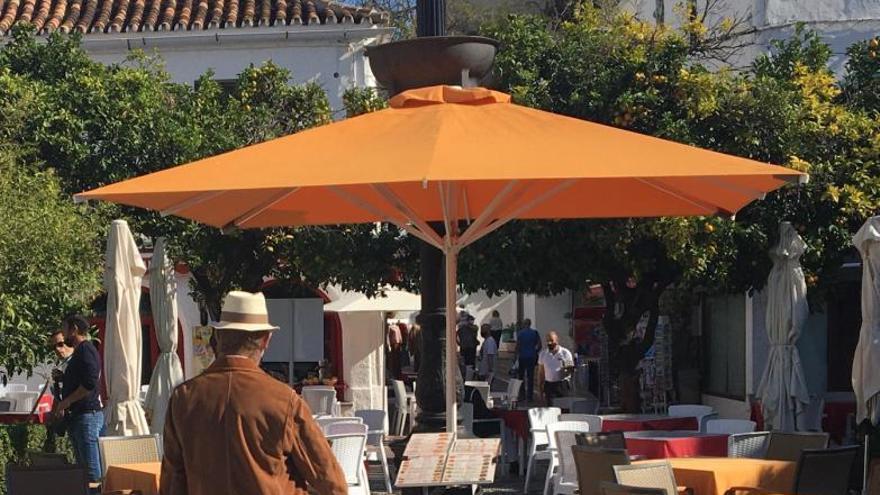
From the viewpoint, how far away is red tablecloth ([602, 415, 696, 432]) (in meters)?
13.9

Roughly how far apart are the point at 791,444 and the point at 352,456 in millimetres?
3350

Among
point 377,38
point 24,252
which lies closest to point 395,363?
point 377,38

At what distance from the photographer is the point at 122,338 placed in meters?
13.5

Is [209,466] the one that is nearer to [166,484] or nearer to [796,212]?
[166,484]

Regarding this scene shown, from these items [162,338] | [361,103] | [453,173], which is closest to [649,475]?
[453,173]

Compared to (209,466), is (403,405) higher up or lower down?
lower down

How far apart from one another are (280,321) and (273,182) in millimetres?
13728

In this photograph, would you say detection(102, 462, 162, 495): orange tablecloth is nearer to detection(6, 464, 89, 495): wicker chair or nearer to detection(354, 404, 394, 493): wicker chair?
detection(6, 464, 89, 495): wicker chair

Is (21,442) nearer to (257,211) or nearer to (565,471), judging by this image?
(257,211)

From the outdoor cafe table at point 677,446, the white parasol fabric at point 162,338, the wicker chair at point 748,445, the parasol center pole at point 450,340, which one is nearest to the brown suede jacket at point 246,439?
the parasol center pole at point 450,340

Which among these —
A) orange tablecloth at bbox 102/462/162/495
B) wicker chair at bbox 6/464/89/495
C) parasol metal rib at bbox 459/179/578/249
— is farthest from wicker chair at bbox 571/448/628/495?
wicker chair at bbox 6/464/89/495

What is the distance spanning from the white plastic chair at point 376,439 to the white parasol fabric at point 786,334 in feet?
13.4

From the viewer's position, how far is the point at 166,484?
570 centimetres

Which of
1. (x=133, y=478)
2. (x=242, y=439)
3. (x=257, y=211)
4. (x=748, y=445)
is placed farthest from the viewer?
(x=748, y=445)
